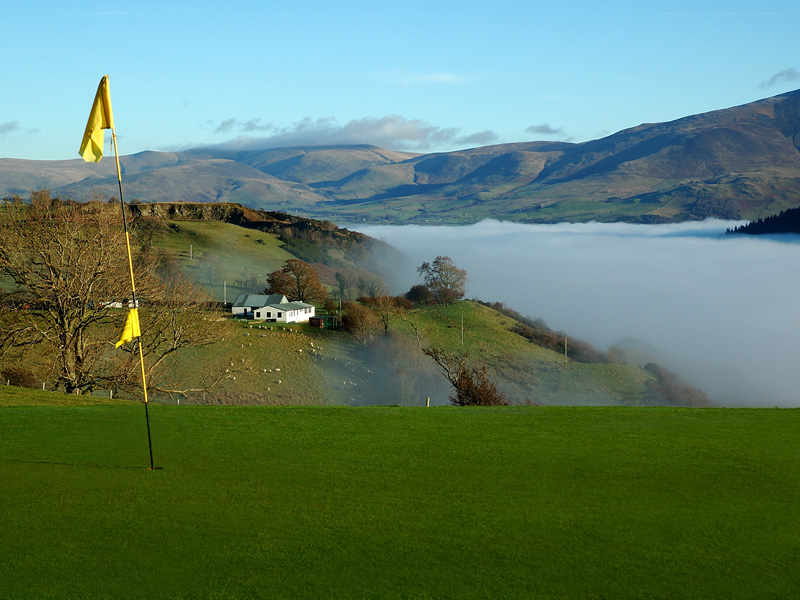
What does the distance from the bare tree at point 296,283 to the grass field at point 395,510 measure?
8522 centimetres

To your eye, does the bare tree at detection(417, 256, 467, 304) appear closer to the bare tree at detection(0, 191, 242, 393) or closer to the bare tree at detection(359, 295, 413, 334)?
the bare tree at detection(359, 295, 413, 334)

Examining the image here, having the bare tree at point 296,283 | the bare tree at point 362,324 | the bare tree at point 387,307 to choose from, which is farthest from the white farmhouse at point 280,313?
the bare tree at point 296,283

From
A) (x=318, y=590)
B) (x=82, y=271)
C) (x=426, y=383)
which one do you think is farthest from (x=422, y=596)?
(x=426, y=383)

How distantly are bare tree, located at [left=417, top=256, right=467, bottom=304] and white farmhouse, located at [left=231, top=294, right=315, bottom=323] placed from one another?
2558cm

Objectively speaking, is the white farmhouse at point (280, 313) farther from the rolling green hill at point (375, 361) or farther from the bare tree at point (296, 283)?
the bare tree at point (296, 283)

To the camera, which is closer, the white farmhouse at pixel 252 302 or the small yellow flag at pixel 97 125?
the small yellow flag at pixel 97 125

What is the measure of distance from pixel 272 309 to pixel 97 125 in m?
76.9

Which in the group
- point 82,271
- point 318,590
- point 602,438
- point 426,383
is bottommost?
point 426,383

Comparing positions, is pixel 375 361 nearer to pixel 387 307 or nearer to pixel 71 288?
pixel 387 307

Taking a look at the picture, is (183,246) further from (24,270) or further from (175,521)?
(175,521)

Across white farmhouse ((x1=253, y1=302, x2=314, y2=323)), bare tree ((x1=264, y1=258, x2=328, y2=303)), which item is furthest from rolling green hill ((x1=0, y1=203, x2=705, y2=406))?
bare tree ((x1=264, y1=258, x2=328, y2=303))

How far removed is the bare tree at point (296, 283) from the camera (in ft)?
339

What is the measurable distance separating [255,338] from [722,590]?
242 feet

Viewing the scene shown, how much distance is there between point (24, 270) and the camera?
1177 inches
